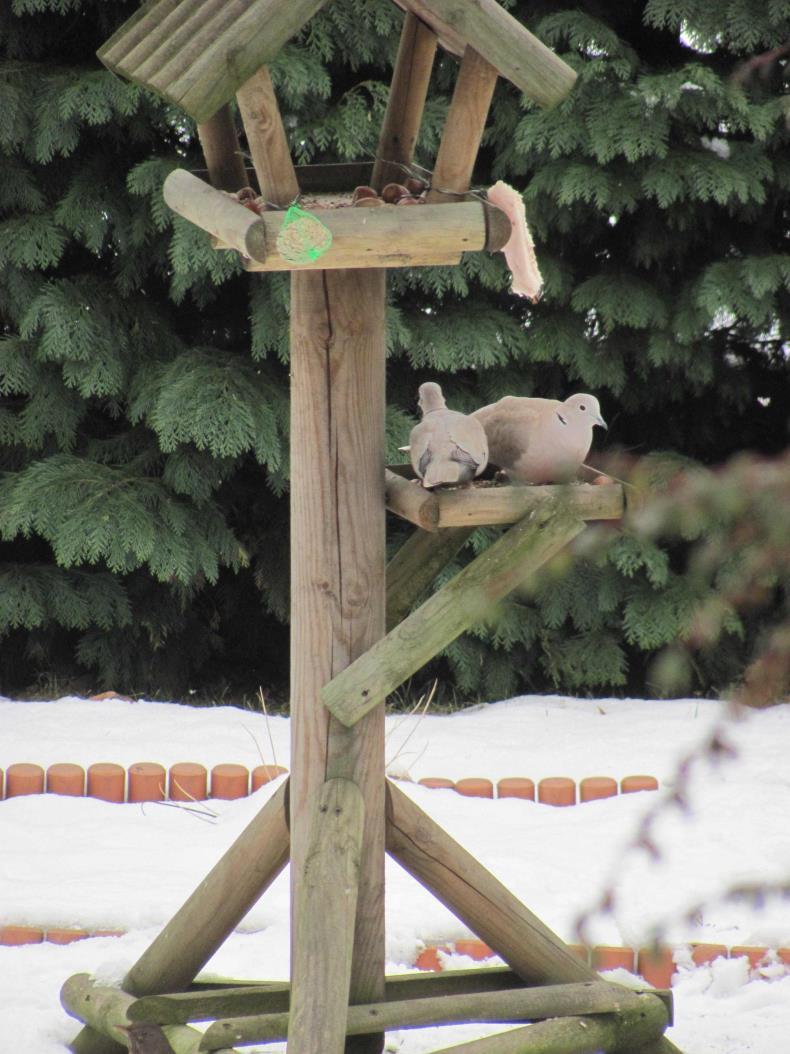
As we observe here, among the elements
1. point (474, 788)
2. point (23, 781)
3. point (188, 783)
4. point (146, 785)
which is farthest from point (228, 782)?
point (474, 788)

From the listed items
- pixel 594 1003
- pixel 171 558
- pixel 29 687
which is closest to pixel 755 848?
pixel 594 1003

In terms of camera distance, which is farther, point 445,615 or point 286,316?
point 286,316

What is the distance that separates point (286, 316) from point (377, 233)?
2599mm

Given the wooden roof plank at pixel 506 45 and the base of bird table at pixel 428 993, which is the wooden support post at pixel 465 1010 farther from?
the wooden roof plank at pixel 506 45

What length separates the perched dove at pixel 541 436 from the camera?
247 centimetres

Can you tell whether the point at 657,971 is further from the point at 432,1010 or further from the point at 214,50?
the point at 214,50

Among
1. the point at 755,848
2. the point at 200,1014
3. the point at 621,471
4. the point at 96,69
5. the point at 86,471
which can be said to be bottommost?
the point at 200,1014

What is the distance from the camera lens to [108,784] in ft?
13.2

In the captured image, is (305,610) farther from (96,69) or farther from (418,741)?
(96,69)

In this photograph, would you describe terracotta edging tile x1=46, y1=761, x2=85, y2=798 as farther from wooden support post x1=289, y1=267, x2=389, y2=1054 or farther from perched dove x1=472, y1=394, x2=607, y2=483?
perched dove x1=472, y1=394, x2=607, y2=483

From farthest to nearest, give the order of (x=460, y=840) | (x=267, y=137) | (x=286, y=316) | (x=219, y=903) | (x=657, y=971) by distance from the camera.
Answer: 1. (x=286, y=316)
2. (x=460, y=840)
3. (x=657, y=971)
4. (x=219, y=903)
5. (x=267, y=137)

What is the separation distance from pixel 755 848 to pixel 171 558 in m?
2.26

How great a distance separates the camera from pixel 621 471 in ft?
3.98

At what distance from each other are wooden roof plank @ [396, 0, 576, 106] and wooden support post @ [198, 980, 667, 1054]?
1609 mm
